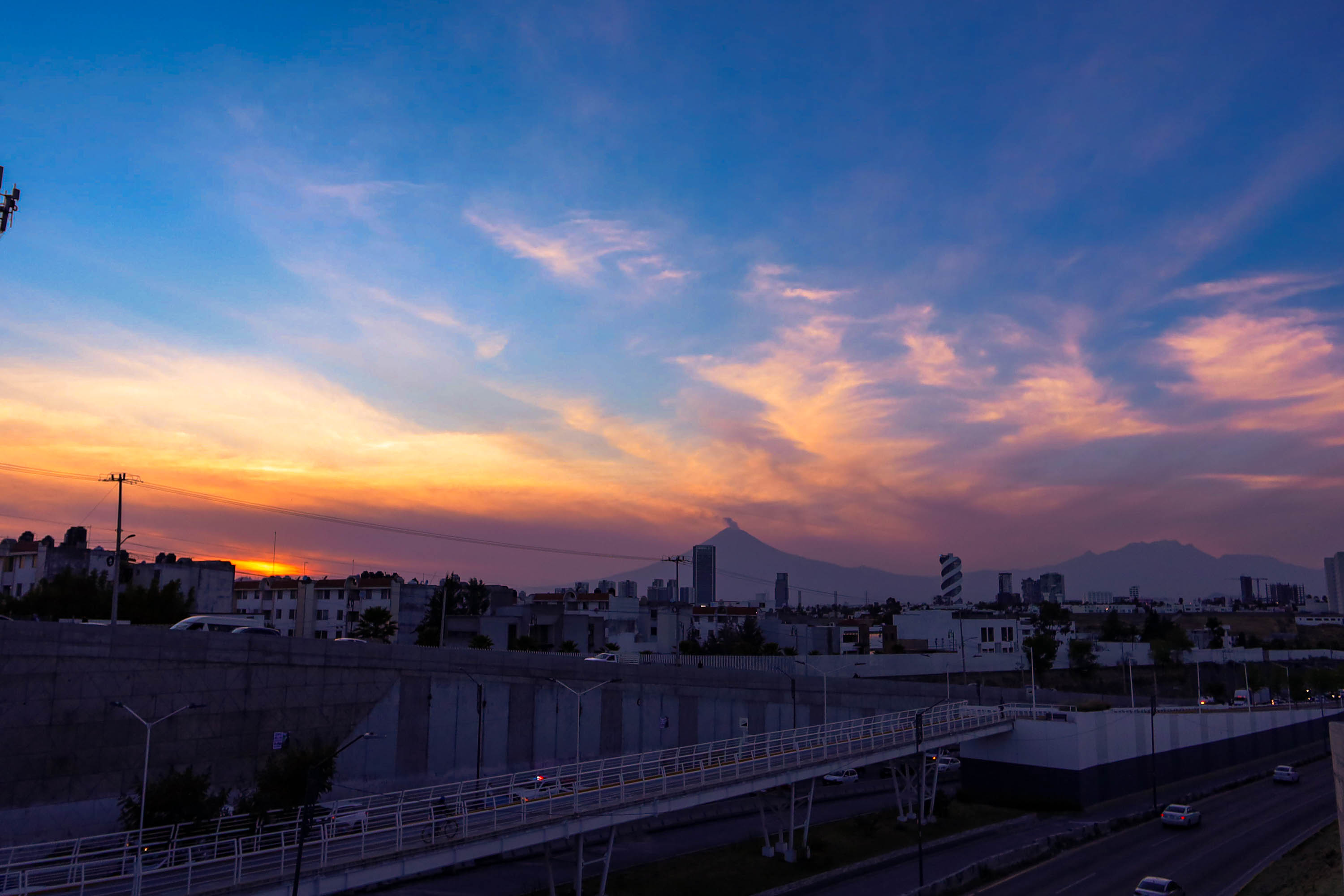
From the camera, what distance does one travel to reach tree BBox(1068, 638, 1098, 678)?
13112cm

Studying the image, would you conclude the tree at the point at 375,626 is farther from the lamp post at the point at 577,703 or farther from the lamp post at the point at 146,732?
the lamp post at the point at 146,732

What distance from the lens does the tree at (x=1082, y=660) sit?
131125mm

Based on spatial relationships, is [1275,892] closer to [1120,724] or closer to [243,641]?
[1120,724]

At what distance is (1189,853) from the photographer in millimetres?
48188

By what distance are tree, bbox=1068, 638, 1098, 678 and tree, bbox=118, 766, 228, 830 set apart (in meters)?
121

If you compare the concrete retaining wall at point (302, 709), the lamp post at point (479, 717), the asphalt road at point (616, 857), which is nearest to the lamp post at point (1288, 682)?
the concrete retaining wall at point (302, 709)

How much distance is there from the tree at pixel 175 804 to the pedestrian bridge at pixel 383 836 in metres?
0.74

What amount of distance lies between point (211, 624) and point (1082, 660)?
11822 cm

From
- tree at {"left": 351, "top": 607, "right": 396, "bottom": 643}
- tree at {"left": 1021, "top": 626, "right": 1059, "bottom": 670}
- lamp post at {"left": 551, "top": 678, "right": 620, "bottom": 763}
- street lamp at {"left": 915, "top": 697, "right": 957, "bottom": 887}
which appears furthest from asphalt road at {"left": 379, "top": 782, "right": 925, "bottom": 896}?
tree at {"left": 1021, "top": 626, "right": 1059, "bottom": 670}

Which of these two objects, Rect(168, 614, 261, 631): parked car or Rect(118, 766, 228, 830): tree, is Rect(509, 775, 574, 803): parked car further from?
Rect(168, 614, 261, 631): parked car

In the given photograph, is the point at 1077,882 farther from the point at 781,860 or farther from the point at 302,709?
the point at 302,709

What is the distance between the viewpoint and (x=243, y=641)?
48.8m

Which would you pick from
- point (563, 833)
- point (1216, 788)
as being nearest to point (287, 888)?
point (563, 833)

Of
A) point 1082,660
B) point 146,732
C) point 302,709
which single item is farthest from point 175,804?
point 1082,660
